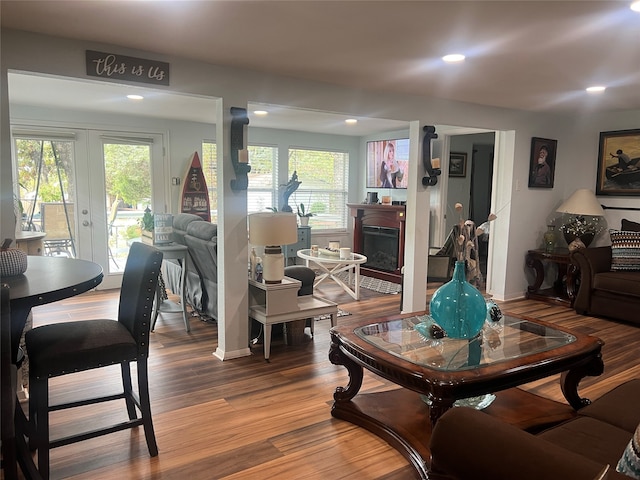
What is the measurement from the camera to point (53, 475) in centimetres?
206

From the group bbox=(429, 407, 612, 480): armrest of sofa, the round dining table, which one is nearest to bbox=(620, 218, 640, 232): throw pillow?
bbox=(429, 407, 612, 480): armrest of sofa

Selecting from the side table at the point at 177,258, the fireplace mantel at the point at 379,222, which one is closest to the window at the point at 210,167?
the fireplace mantel at the point at 379,222

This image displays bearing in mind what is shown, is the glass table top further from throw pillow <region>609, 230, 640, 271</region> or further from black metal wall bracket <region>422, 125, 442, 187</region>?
throw pillow <region>609, 230, 640, 271</region>

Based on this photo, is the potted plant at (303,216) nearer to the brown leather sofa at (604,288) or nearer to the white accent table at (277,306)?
the white accent table at (277,306)

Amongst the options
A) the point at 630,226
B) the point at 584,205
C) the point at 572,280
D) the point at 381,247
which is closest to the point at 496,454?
the point at 572,280

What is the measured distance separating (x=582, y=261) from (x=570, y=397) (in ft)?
8.31

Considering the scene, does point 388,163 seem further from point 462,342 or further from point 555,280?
point 462,342

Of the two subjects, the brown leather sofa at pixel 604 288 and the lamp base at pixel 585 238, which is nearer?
the brown leather sofa at pixel 604 288

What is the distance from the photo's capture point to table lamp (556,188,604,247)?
515 centimetres

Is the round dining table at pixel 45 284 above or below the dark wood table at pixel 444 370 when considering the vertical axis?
above

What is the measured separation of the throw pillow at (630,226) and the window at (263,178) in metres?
4.48

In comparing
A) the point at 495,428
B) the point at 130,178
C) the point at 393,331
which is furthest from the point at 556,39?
the point at 130,178

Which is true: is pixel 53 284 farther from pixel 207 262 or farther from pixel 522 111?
pixel 522 111

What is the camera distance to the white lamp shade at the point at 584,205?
5.13 m
